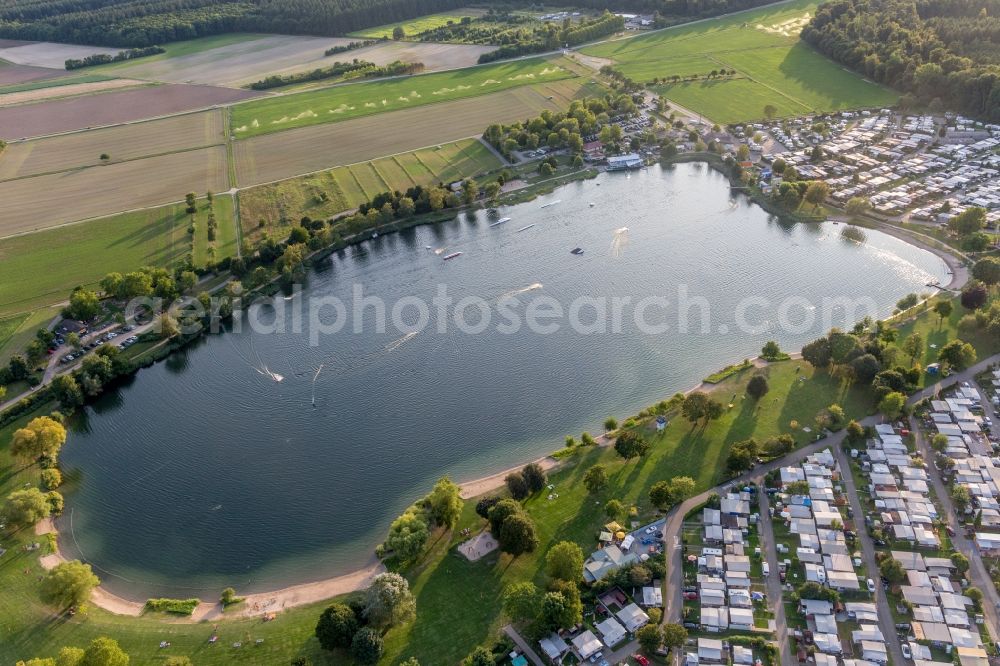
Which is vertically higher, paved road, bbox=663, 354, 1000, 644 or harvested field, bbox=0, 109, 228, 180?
harvested field, bbox=0, 109, 228, 180

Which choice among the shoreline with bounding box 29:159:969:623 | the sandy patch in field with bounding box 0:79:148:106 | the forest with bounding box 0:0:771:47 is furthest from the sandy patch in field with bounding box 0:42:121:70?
the shoreline with bounding box 29:159:969:623

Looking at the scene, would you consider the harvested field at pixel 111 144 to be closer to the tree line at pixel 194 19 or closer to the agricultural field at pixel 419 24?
the tree line at pixel 194 19

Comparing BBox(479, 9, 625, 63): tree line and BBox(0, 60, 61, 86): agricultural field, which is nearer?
BBox(479, 9, 625, 63): tree line

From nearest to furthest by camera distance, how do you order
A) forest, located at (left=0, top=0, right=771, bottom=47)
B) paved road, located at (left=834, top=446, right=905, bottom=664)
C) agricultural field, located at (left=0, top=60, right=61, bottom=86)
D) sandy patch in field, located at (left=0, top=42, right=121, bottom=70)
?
paved road, located at (left=834, top=446, right=905, bottom=664) → agricultural field, located at (left=0, top=60, right=61, bottom=86) → sandy patch in field, located at (left=0, top=42, right=121, bottom=70) → forest, located at (left=0, top=0, right=771, bottom=47)

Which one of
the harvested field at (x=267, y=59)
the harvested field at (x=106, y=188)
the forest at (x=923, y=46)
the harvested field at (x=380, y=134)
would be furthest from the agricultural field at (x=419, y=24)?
the forest at (x=923, y=46)

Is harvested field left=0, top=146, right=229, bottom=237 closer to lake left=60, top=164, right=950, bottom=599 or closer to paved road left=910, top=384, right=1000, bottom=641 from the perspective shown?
lake left=60, top=164, right=950, bottom=599

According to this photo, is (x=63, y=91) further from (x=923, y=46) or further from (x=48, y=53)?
(x=923, y=46)

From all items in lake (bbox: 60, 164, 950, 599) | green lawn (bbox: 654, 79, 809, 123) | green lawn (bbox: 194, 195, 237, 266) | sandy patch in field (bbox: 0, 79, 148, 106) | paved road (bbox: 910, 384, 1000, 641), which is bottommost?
paved road (bbox: 910, 384, 1000, 641)
